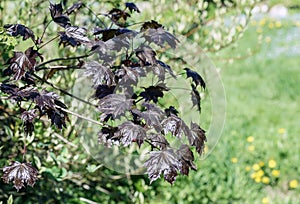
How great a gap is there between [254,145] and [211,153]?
0.50 m

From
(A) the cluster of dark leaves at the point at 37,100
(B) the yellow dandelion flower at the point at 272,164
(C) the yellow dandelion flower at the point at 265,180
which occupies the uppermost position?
(B) the yellow dandelion flower at the point at 272,164

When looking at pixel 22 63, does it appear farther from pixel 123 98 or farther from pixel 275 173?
pixel 275 173

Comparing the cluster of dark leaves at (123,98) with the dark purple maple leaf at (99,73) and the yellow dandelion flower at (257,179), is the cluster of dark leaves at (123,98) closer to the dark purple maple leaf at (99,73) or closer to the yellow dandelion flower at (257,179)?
the dark purple maple leaf at (99,73)

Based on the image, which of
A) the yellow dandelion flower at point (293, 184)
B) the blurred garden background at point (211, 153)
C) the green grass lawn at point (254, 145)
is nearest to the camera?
the blurred garden background at point (211, 153)

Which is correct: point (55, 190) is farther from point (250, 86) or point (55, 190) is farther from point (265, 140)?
point (250, 86)

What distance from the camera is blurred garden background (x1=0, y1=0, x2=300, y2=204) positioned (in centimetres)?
261

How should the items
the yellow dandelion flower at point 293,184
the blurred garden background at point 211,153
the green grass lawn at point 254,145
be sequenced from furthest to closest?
the yellow dandelion flower at point 293,184 < the green grass lawn at point 254,145 < the blurred garden background at point 211,153

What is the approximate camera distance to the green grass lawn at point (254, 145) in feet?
11.4

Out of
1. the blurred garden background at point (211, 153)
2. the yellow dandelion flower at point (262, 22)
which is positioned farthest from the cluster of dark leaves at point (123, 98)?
the yellow dandelion flower at point (262, 22)

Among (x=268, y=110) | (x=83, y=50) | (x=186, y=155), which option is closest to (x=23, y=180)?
(x=186, y=155)

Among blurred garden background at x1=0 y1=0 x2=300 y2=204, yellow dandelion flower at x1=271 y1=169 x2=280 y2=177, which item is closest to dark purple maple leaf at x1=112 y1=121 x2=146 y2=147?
blurred garden background at x1=0 y1=0 x2=300 y2=204

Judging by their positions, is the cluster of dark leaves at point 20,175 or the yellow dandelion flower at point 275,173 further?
the yellow dandelion flower at point 275,173

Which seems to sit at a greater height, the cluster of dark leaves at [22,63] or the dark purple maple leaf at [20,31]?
the dark purple maple leaf at [20,31]

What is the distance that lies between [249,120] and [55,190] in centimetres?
274
